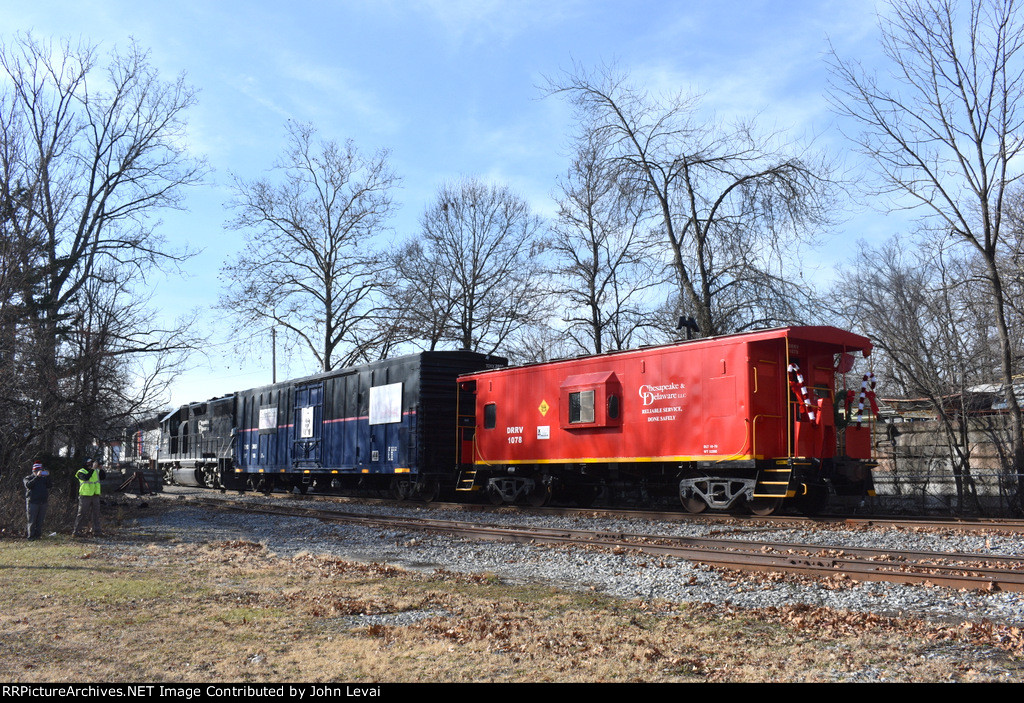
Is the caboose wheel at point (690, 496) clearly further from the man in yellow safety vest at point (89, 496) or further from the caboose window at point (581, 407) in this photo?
the man in yellow safety vest at point (89, 496)

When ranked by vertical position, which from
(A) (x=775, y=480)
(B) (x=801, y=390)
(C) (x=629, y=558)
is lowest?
(C) (x=629, y=558)

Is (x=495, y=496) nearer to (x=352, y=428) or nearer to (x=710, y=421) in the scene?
(x=352, y=428)

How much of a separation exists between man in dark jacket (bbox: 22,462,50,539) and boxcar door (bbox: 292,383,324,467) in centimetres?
1009

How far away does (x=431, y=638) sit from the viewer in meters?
6.12

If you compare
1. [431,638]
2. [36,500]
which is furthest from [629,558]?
[36,500]

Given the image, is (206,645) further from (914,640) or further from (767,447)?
(767,447)

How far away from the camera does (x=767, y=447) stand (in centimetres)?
1412

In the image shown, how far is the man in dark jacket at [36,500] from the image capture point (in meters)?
13.7

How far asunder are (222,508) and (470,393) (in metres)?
6.99

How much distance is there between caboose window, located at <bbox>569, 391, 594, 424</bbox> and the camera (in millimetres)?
16641

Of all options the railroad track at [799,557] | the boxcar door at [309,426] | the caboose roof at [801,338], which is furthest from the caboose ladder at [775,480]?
the boxcar door at [309,426]

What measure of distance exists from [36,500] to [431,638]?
10925mm

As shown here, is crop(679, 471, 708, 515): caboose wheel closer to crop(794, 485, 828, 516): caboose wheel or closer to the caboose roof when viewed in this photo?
crop(794, 485, 828, 516): caboose wheel

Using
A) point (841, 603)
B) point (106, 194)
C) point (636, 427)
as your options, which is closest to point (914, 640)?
point (841, 603)
